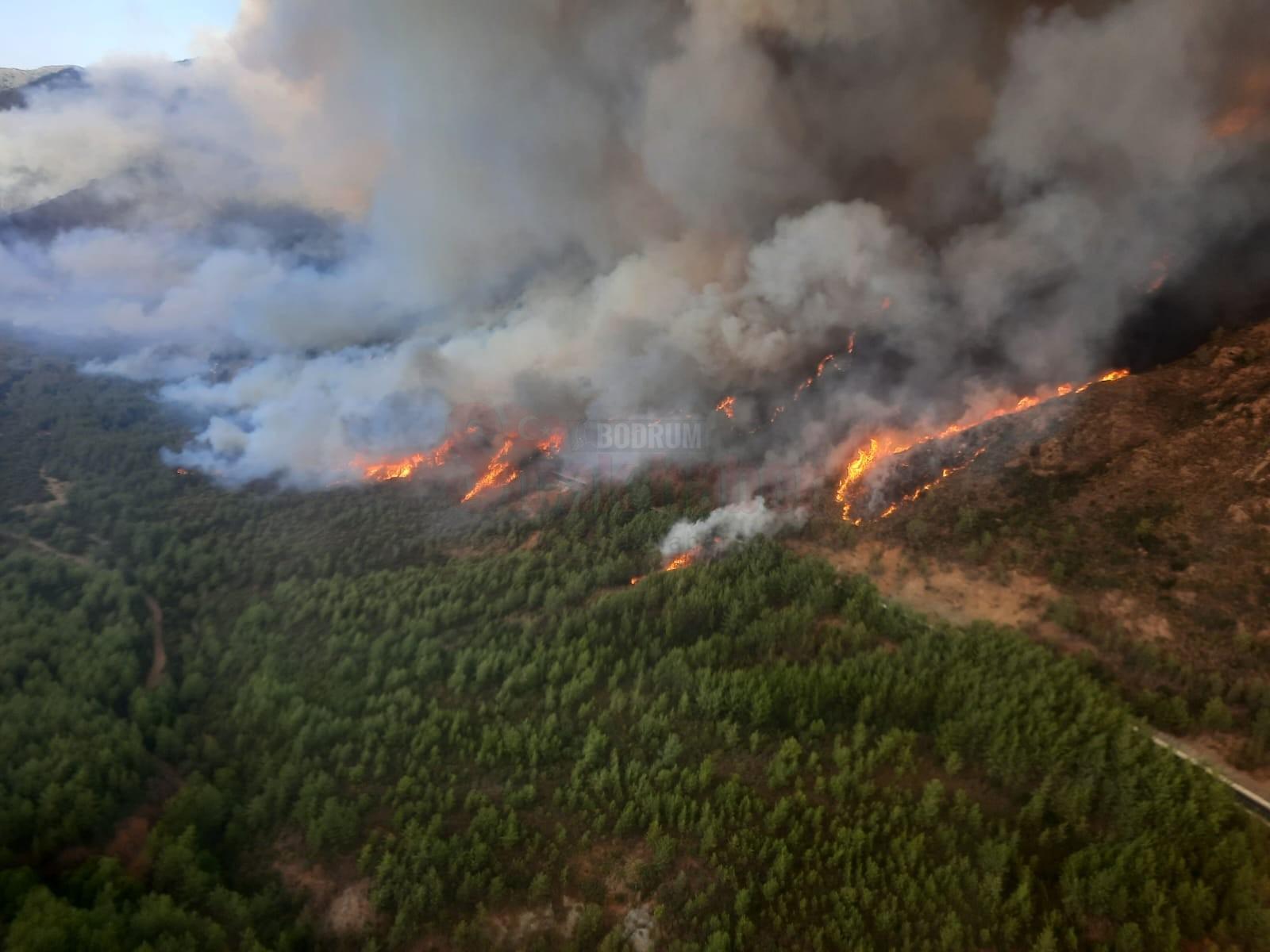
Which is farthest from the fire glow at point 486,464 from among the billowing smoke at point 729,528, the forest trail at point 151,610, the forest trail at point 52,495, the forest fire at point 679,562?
the forest trail at point 52,495

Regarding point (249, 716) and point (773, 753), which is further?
point (249, 716)

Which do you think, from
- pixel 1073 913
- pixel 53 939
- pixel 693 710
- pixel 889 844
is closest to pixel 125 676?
pixel 53 939

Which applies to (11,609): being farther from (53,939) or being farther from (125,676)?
(53,939)

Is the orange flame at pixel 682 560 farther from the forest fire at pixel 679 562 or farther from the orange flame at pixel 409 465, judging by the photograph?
the orange flame at pixel 409 465

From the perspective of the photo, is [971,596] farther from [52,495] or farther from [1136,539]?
[52,495]

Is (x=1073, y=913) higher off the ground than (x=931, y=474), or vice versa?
(x=931, y=474)

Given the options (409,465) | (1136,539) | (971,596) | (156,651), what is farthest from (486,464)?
(1136,539)
